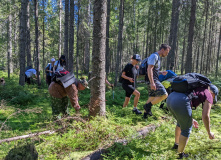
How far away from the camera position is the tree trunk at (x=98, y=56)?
4193 millimetres

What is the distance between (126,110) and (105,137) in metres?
2.12

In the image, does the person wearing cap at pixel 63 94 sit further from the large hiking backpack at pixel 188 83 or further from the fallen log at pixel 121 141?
the large hiking backpack at pixel 188 83

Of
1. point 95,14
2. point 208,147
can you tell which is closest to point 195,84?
point 208,147

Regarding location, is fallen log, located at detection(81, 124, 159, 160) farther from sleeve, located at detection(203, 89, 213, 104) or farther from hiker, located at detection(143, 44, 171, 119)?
sleeve, located at detection(203, 89, 213, 104)

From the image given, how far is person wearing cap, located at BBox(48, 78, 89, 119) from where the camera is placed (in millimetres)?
4492

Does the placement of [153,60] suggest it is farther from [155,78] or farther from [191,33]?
[191,33]

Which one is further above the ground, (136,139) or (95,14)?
(95,14)

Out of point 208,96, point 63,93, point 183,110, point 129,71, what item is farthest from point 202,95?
point 63,93

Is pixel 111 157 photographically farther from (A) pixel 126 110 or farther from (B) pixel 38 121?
(B) pixel 38 121

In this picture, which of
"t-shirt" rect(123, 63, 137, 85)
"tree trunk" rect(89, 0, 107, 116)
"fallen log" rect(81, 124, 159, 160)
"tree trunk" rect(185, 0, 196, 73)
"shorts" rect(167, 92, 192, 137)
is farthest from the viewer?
"tree trunk" rect(185, 0, 196, 73)

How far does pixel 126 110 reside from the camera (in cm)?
561

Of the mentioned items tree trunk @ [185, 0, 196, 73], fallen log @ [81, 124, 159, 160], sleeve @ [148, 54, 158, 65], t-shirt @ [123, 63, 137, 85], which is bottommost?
fallen log @ [81, 124, 159, 160]

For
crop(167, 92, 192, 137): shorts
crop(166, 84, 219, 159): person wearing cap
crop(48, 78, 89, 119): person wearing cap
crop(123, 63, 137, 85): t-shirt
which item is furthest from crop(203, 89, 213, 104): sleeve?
crop(123, 63, 137, 85): t-shirt

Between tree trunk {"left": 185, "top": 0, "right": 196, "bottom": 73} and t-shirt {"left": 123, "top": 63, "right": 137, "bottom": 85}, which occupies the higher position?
tree trunk {"left": 185, "top": 0, "right": 196, "bottom": 73}
